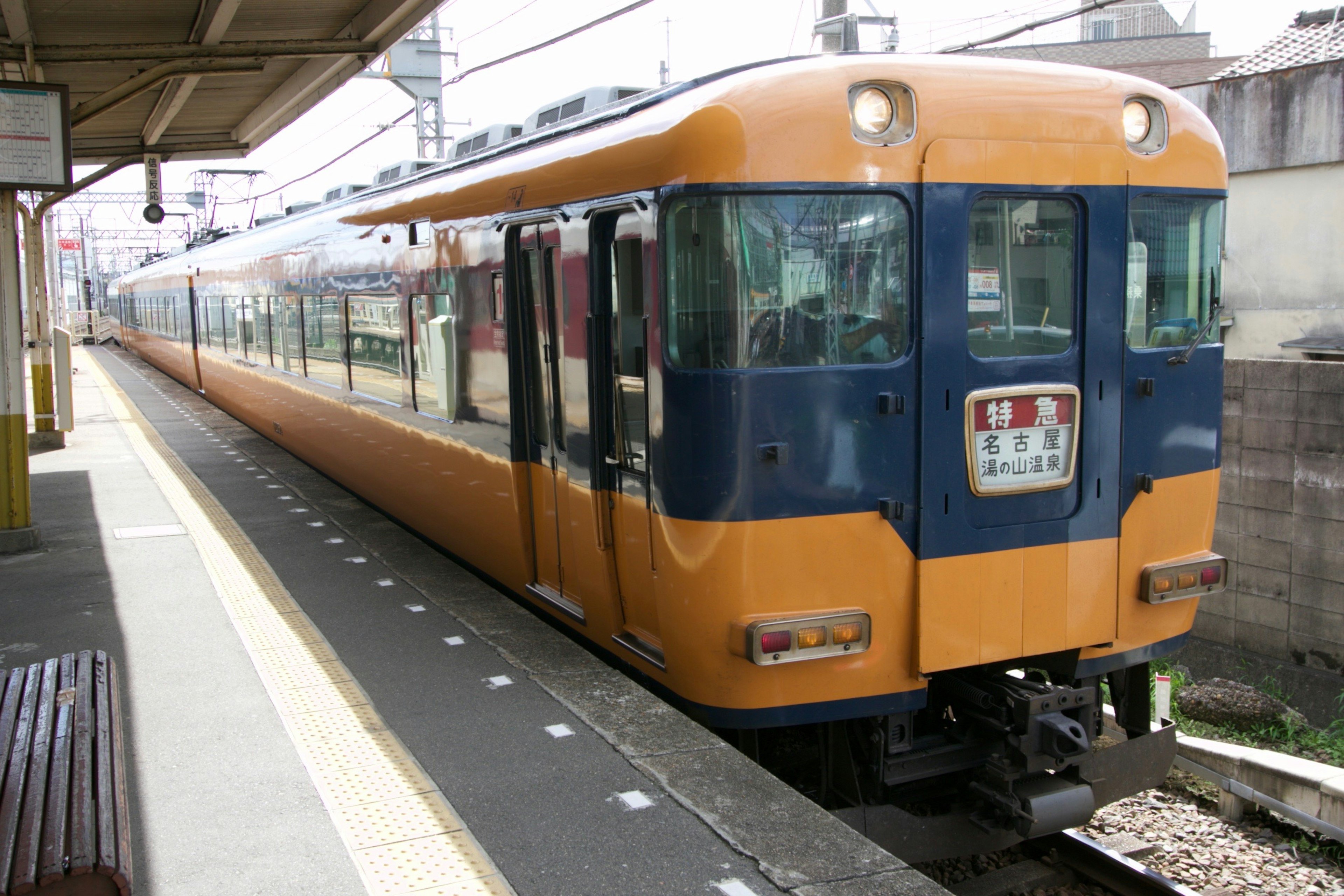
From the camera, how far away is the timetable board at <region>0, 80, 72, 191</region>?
7.15m

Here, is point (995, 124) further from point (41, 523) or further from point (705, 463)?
point (41, 523)

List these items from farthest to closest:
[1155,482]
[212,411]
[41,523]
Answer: [212,411], [41,523], [1155,482]

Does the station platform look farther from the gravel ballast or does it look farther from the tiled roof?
the tiled roof

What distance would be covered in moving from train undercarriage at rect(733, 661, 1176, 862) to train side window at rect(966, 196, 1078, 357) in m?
1.23

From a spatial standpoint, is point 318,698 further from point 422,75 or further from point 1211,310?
point 422,75

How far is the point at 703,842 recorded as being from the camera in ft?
10.7

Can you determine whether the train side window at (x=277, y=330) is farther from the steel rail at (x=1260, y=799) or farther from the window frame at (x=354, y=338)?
the steel rail at (x=1260, y=799)

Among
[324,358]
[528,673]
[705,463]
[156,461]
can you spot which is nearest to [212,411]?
[156,461]

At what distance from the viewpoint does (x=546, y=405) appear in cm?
508

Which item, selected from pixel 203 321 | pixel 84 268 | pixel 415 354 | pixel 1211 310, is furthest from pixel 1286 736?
pixel 84 268

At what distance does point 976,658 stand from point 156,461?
9.93 metres

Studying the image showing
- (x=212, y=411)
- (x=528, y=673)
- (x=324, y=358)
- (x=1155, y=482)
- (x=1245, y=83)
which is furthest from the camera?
(x=212, y=411)

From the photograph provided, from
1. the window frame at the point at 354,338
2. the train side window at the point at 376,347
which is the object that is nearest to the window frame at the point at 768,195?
the window frame at the point at 354,338

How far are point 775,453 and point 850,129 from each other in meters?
1.11
